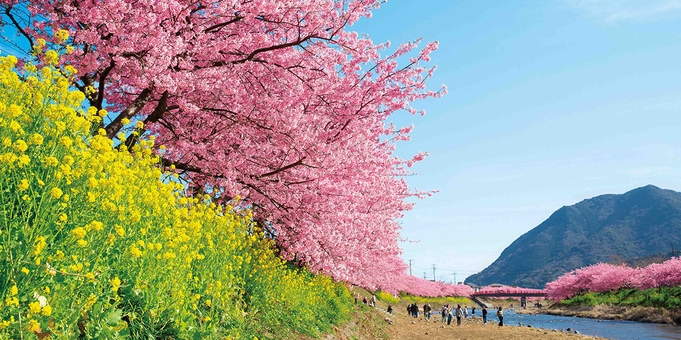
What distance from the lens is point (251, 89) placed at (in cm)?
909

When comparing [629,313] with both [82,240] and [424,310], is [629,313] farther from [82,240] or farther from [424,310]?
[82,240]

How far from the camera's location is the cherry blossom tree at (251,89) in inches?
270

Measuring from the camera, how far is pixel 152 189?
547 centimetres

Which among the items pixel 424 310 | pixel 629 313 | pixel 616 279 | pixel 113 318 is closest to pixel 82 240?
pixel 113 318

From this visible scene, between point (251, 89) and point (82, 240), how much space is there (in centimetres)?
655

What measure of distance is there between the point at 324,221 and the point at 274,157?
259cm

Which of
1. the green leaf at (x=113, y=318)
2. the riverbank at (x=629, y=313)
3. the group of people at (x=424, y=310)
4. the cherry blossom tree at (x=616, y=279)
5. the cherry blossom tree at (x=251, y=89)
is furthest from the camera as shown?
the cherry blossom tree at (x=616, y=279)

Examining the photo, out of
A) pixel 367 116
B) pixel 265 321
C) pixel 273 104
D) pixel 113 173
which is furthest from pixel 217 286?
pixel 367 116

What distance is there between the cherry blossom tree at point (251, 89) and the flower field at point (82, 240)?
156 cm

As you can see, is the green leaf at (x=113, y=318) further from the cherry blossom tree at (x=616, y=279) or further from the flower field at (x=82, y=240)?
the cherry blossom tree at (x=616, y=279)

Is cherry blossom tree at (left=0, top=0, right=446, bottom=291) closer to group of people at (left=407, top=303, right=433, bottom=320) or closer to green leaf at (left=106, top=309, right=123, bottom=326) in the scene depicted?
green leaf at (left=106, top=309, right=123, bottom=326)

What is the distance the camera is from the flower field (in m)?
2.86

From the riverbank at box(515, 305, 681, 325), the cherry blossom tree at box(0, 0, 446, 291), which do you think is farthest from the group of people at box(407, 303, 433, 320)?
the cherry blossom tree at box(0, 0, 446, 291)

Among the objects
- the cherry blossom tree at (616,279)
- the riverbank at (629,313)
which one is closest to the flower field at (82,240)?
the riverbank at (629,313)
